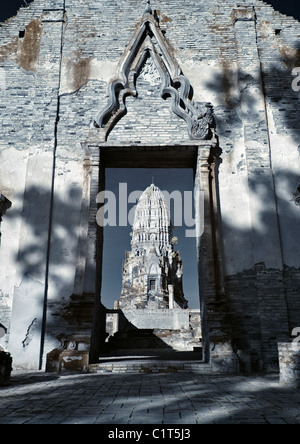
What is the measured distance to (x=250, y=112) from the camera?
8.59 metres

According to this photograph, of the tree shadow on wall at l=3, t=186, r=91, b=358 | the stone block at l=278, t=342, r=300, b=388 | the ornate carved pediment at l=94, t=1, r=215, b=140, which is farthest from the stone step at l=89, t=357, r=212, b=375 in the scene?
the ornate carved pediment at l=94, t=1, r=215, b=140

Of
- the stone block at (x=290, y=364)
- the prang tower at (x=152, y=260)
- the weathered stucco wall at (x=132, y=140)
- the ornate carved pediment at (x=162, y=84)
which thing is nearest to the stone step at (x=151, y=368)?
the weathered stucco wall at (x=132, y=140)

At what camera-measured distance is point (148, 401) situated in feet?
12.0

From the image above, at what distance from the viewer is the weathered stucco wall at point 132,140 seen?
7.35 metres

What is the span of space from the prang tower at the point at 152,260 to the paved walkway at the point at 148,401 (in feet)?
93.2

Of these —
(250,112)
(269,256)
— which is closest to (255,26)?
(250,112)

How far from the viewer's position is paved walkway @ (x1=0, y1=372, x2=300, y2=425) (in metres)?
2.93

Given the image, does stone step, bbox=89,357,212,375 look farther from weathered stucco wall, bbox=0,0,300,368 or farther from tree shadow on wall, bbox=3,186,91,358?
tree shadow on wall, bbox=3,186,91,358

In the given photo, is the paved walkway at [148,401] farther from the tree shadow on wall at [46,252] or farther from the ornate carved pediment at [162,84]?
the ornate carved pediment at [162,84]

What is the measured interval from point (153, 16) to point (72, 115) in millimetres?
3240

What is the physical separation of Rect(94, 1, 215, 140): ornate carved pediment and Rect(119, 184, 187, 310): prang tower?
26247mm

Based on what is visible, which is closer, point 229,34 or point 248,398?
point 248,398
